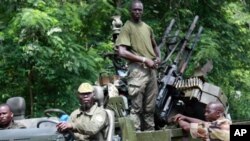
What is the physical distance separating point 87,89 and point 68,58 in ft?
12.1

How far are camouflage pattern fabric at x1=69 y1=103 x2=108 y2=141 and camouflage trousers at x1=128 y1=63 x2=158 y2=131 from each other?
1.39 m

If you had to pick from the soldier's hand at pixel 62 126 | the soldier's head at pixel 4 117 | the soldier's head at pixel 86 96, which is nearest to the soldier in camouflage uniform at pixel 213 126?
the soldier's head at pixel 86 96

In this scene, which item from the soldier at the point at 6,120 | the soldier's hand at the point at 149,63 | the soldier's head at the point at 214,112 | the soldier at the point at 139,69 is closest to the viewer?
the soldier's head at the point at 214,112

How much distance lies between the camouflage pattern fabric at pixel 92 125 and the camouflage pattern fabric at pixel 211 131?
37.9 inches

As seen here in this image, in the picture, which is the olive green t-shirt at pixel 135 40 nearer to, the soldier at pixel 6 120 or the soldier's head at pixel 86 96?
the soldier's head at pixel 86 96

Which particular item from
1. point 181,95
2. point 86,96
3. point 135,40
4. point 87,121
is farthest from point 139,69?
point 87,121

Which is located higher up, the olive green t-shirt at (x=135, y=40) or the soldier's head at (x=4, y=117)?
the olive green t-shirt at (x=135, y=40)

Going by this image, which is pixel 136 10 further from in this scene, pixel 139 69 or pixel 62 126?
pixel 62 126

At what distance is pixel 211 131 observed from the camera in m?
5.45

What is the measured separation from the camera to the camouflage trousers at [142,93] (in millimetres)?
6895

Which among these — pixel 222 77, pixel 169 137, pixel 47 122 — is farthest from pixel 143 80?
pixel 222 77

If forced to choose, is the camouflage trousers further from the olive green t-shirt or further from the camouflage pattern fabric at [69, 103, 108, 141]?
the camouflage pattern fabric at [69, 103, 108, 141]

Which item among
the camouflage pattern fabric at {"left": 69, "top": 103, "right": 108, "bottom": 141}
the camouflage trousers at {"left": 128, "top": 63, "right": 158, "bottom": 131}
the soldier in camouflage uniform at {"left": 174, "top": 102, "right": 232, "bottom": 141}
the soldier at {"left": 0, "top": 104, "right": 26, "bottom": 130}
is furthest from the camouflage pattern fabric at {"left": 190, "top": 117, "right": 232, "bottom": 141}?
the soldier at {"left": 0, "top": 104, "right": 26, "bottom": 130}

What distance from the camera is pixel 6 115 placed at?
5.95 metres
